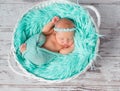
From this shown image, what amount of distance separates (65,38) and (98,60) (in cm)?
17

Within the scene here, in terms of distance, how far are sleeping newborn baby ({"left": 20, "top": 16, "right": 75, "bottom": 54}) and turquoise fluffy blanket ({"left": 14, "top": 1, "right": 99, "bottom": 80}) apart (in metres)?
0.02

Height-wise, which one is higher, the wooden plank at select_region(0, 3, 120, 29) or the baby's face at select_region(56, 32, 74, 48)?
the wooden plank at select_region(0, 3, 120, 29)

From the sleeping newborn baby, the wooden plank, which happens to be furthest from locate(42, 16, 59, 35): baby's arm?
the wooden plank

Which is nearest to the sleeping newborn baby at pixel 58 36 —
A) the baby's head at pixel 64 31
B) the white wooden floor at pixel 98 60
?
the baby's head at pixel 64 31

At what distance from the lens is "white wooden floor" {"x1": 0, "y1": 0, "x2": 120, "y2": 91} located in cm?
117

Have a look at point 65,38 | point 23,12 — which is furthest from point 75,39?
point 23,12

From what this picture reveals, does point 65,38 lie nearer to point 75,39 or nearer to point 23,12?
point 75,39

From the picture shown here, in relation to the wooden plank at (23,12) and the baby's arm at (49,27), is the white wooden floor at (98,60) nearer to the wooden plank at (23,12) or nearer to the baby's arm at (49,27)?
the wooden plank at (23,12)

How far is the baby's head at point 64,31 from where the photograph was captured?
109 cm

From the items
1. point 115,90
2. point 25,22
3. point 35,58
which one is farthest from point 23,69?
A: point 115,90

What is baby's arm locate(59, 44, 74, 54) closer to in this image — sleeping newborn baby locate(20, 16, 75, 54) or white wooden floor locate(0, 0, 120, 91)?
sleeping newborn baby locate(20, 16, 75, 54)

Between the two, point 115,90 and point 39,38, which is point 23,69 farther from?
point 115,90

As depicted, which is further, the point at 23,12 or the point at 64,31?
the point at 23,12

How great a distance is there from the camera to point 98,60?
120 cm
